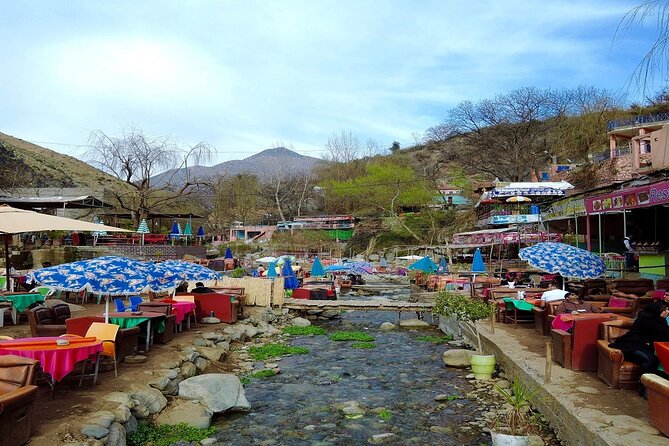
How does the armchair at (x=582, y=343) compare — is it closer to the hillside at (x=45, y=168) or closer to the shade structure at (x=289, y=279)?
the shade structure at (x=289, y=279)

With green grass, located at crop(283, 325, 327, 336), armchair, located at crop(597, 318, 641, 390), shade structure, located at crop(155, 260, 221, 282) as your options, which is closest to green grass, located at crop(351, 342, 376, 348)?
green grass, located at crop(283, 325, 327, 336)

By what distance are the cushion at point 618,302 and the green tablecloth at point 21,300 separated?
12868 millimetres

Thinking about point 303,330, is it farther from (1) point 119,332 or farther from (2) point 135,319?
(1) point 119,332

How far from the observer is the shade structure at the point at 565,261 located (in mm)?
11711

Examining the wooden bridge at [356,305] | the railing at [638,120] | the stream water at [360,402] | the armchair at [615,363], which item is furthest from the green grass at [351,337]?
the railing at [638,120]

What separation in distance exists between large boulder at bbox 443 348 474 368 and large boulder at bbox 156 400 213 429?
6048mm

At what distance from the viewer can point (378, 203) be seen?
61.8 metres

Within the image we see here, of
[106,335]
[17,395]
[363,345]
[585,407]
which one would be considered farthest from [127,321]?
[585,407]

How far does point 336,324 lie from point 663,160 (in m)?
13.7

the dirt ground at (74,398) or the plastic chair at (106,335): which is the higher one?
the plastic chair at (106,335)

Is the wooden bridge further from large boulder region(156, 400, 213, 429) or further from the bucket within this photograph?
large boulder region(156, 400, 213, 429)

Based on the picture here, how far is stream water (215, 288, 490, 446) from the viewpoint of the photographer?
7844 millimetres

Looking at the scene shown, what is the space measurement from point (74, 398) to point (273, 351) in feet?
23.8

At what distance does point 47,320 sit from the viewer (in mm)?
9477
